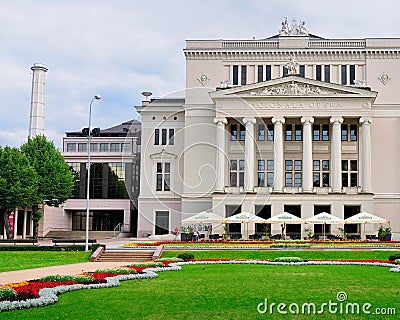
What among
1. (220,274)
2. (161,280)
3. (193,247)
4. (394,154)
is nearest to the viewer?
(161,280)

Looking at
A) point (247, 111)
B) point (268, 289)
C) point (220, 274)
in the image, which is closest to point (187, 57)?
point (247, 111)

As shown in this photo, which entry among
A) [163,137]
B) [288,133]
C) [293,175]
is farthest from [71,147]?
[293,175]

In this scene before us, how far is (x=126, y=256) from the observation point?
43.7m

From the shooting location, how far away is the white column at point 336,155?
70875mm

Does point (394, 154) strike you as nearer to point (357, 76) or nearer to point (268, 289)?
point (357, 76)

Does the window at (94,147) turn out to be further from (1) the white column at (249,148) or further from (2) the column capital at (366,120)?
(2) the column capital at (366,120)

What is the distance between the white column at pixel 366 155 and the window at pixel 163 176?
24.2m

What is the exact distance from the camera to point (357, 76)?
256 ft

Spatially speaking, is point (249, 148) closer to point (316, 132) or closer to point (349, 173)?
point (316, 132)

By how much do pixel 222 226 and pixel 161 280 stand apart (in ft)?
145

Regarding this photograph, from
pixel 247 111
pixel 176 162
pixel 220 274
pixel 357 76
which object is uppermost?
pixel 357 76

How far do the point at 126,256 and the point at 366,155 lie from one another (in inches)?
1473

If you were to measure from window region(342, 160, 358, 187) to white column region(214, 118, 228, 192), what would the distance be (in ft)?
47.3

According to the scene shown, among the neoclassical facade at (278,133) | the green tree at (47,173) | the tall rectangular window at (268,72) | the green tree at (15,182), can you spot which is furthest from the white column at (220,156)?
the green tree at (15,182)
